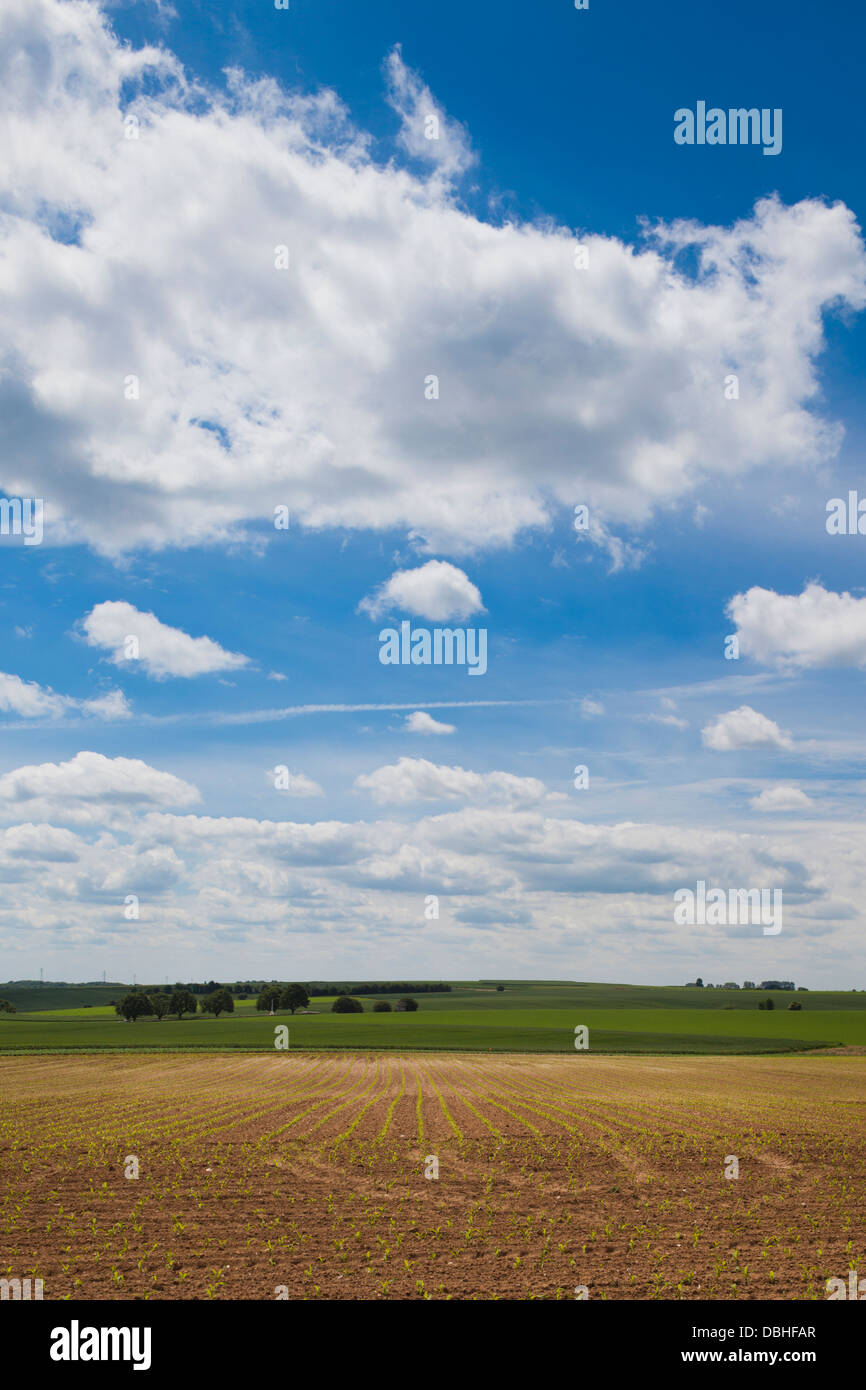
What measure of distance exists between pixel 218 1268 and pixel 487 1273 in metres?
4.82

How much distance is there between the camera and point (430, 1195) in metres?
24.0

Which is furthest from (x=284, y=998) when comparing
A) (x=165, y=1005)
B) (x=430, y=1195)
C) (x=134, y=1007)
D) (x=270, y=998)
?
(x=430, y=1195)

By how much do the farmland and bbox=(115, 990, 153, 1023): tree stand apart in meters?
115

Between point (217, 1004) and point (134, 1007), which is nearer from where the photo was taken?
point (134, 1007)

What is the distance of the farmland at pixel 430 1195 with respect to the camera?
55.6 feet

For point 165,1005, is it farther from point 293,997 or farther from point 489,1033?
point 489,1033

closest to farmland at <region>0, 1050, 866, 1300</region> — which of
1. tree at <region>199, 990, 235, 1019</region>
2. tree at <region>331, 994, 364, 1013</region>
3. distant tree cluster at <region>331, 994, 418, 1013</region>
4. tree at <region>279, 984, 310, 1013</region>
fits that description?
tree at <region>279, 984, 310, 1013</region>

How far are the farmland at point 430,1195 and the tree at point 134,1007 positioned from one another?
115 m

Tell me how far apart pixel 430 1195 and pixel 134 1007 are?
148347 millimetres

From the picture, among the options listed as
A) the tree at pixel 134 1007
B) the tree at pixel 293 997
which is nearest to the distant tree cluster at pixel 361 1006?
the tree at pixel 293 997

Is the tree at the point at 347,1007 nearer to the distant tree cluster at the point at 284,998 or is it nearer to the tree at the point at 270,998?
the distant tree cluster at the point at 284,998

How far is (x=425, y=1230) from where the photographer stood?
66.4ft
